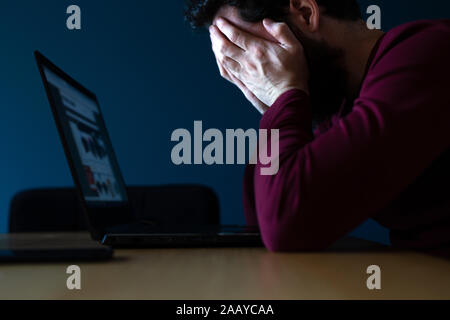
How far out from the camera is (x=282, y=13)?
0.94 metres

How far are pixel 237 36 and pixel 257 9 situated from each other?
62 mm

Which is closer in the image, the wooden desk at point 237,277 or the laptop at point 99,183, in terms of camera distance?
the wooden desk at point 237,277

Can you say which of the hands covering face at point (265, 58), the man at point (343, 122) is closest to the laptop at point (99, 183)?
the man at point (343, 122)

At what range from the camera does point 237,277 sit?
473mm

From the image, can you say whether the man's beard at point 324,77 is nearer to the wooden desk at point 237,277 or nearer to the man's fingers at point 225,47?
the man's fingers at point 225,47

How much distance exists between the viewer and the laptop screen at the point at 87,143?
839 millimetres

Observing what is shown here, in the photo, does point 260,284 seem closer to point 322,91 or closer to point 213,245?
point 213,245

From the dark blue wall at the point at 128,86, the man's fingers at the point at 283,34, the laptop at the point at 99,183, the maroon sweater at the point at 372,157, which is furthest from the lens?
the dark blue wall at the point at 128,86

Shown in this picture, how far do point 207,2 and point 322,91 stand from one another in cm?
30

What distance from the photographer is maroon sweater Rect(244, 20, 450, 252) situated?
0.64 meters

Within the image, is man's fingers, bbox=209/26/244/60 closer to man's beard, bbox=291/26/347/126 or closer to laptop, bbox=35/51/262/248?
man's beard, bbox=291/26/347/126

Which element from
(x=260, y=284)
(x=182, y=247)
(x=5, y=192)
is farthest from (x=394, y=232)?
(x=5, y=192)

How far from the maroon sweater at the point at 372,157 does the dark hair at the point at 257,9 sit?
248mm

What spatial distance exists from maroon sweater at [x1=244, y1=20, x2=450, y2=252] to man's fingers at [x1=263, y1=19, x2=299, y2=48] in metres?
0.17
